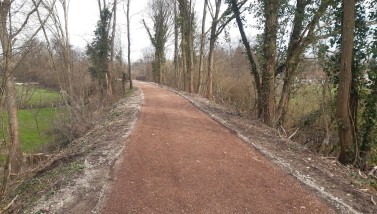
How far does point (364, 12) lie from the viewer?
870 cm

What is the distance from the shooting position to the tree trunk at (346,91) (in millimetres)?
7676

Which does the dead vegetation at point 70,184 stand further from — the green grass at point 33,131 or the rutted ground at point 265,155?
the green grass at point 33,131

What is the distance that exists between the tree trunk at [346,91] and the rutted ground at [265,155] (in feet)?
3.72

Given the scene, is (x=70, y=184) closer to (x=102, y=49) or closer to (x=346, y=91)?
(x=346, y=91)

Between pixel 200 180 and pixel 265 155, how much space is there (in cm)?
212

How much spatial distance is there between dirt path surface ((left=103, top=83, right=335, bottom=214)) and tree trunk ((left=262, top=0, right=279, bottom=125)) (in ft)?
13.0

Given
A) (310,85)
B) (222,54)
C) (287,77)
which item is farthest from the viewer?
(222,54)

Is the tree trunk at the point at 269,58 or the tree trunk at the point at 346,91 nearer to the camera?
the tree trunk at the point at 346,91

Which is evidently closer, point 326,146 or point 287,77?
point 326,146

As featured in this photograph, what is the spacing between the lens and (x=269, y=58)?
11742 mm

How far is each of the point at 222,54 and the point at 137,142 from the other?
3163 cm

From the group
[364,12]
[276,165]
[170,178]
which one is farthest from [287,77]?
[170,178]

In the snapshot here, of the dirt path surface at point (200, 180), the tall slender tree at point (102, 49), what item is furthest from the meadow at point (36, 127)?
the dirt path surface at point (200, 180)

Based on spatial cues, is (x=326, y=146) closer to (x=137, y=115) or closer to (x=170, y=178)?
(x=137, y=115)
